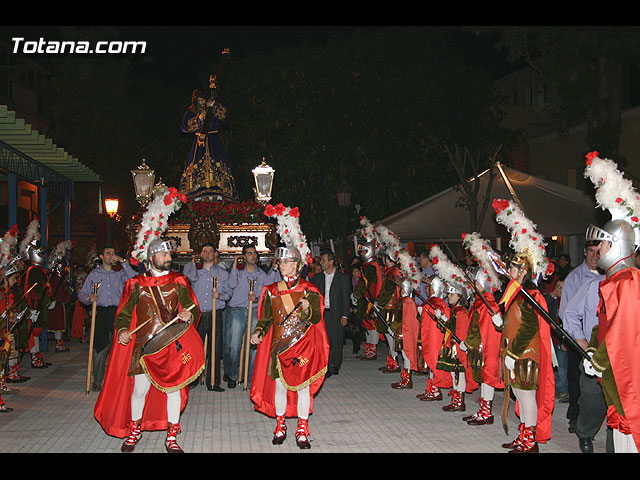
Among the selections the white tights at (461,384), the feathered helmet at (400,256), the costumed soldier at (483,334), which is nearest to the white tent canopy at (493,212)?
the feathered helmet at (400,256)

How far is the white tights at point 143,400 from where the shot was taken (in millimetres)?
7426

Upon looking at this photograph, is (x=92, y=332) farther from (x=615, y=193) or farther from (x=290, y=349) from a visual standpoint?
(x=615, y=193)

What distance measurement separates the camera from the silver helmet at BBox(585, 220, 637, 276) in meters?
6.23

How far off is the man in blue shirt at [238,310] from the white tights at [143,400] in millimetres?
4167

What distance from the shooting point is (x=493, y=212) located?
51.6 ft

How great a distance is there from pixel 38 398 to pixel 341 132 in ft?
42.4

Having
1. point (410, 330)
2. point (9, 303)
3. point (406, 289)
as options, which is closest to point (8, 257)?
point (9, 303)

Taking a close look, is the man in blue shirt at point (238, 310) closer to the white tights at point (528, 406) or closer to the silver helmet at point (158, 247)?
the silver helmet at point (158, 247)

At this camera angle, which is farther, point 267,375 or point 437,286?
point 437,286

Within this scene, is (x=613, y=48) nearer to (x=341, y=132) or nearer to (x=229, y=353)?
(x=341, y=132)

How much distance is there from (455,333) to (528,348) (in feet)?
8.38

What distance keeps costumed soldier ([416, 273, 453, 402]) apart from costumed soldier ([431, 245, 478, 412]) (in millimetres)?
215
